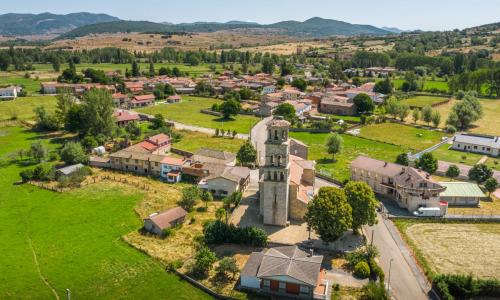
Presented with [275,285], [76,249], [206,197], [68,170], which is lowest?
[76,249]

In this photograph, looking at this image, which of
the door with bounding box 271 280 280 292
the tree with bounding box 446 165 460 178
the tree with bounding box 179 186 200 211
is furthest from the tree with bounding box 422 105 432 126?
the door with bounding box 271 280 280 292

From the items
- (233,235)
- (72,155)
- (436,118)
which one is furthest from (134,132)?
(436,118)

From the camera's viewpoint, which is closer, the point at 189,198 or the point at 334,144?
the point at 189,198

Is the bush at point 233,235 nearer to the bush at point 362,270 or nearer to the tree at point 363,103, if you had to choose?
the bush at point 362,270

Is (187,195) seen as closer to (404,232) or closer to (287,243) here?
(287,243)

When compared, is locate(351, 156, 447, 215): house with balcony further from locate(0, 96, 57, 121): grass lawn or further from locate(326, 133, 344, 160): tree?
locate(0, 96, 57, 121): grass lawn

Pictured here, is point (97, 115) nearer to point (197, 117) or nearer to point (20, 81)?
point (197, 117)
